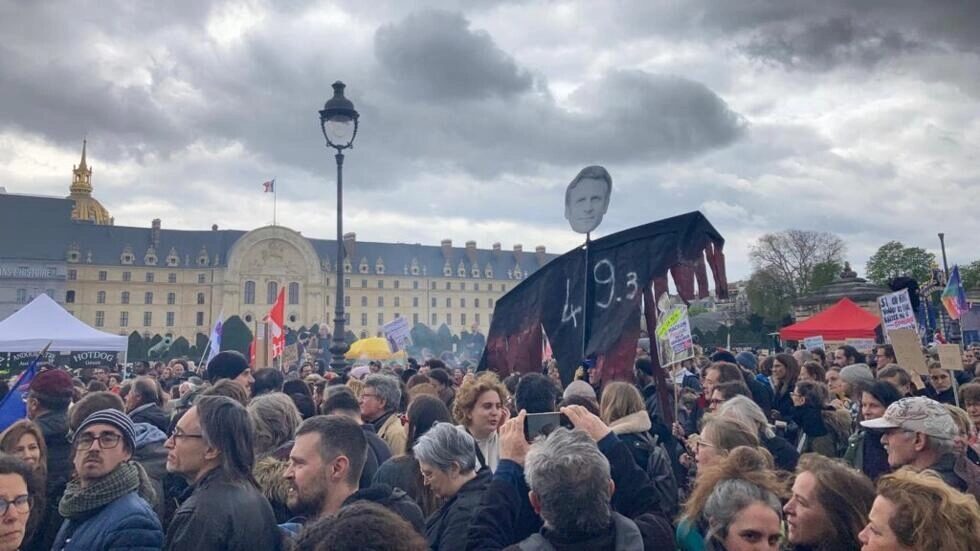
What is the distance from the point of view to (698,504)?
3068 millimetres

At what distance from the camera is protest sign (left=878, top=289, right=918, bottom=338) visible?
31.4ft

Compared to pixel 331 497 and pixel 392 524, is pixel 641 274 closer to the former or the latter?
pixel 331 497

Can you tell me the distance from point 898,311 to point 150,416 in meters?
9.95

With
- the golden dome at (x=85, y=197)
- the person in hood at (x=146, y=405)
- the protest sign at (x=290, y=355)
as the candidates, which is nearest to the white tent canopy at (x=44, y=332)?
the protest sign at (x=290, y=355)

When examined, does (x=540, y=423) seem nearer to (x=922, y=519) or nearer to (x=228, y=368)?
(x=922, y=519)

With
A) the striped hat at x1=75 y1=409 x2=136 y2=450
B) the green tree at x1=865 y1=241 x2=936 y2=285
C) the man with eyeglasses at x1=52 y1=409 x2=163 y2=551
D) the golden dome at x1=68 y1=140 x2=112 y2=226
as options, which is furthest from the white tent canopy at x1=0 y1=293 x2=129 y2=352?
the golden dome at x1=68 y1=140 x2=112 y2=226

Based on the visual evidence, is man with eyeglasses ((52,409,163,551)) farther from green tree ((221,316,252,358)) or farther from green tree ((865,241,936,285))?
green tree ((865,241,936,285))

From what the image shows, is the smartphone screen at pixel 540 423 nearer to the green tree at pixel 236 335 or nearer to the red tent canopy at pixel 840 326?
the red tent canopy at pixel 840 326

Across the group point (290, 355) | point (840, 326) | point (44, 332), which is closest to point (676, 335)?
point (840, 326)

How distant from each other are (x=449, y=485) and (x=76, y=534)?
175 cm

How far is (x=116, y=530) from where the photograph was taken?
9.57 feet

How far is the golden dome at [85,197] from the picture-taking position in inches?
4508

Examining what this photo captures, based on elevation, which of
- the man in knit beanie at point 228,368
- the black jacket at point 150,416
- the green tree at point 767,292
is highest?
the green tree at point 767,292

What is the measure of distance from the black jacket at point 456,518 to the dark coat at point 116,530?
1.27 m
